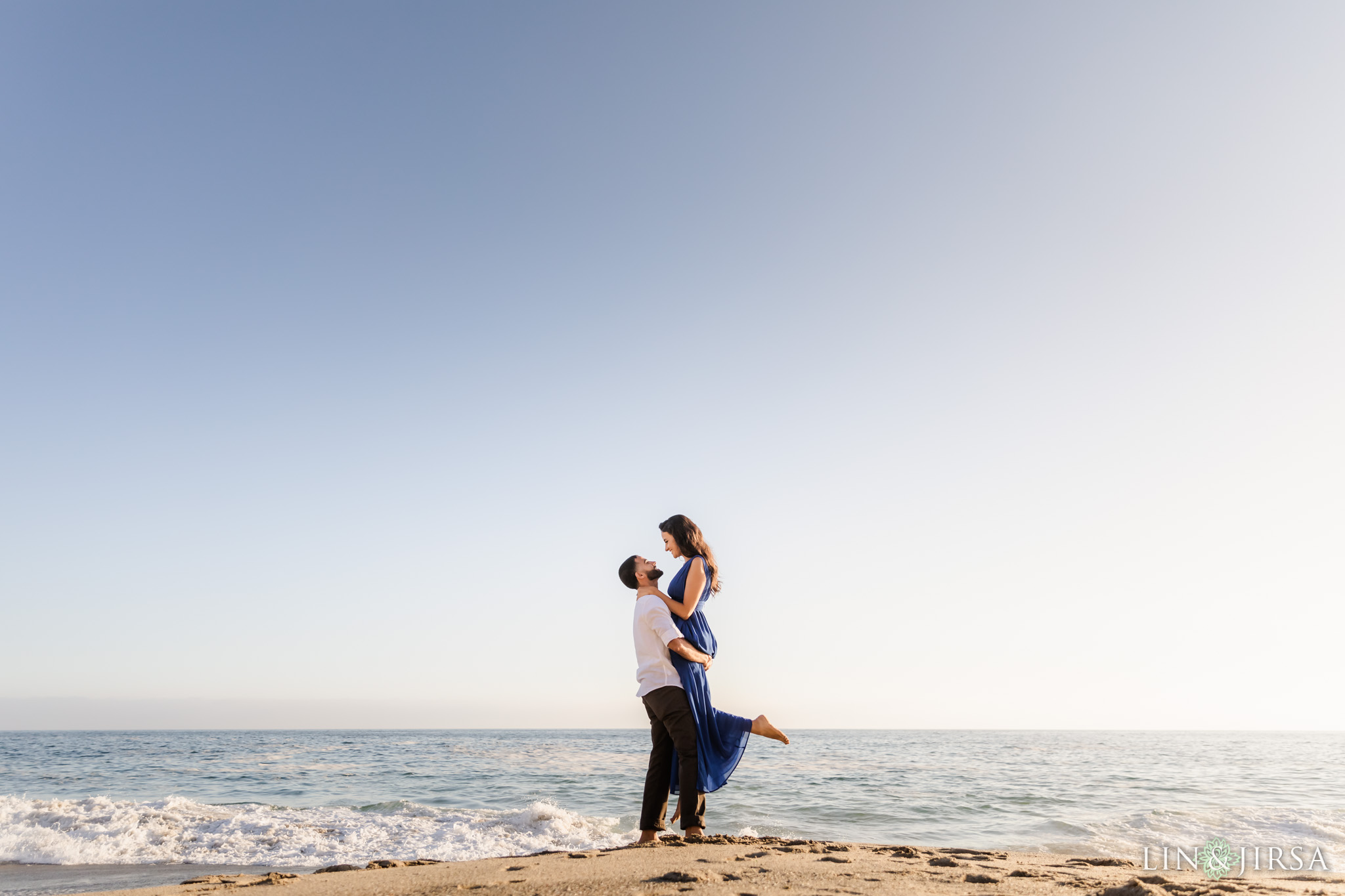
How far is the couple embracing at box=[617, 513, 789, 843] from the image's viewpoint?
4.57m

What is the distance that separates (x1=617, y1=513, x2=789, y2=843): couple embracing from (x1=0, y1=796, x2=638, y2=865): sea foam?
3.77m

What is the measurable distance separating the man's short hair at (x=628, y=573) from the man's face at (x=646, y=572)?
20 mm

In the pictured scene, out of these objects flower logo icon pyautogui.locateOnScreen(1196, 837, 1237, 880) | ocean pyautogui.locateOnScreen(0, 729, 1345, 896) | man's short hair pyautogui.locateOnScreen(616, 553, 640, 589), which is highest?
man's short hair pyautogui.locateOnScreen(616, 553, 640, 589)

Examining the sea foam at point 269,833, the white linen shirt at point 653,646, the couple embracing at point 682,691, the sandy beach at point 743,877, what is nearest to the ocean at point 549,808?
the sea foam at point 269,833

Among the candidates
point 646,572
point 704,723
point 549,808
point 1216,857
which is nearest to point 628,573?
point 646,572

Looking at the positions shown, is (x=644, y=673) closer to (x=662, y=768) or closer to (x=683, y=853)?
(x=662, y=768)

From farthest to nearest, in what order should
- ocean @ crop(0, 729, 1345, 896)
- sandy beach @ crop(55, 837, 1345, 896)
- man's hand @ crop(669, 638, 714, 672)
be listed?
1. ocean @ crop(0, 729, 1345, 896)
2. man's hand @ crop(669, 638, 714, 672)
3. sandy beach @ crop(55, 837, 1345, 896)

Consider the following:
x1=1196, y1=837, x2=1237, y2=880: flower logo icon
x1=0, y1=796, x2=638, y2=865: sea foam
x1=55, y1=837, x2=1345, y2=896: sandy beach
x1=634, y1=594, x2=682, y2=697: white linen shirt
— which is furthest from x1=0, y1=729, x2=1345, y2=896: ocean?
x1=634, y1=594, x2=682, y2=697: white linen shirt

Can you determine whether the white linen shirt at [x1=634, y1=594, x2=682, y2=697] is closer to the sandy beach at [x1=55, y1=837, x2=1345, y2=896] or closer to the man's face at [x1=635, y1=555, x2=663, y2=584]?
the man's face at [x1=635, y1=555, x2=663, y2=584]

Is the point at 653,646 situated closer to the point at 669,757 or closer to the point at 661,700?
the point at 661,700

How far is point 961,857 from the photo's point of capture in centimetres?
468

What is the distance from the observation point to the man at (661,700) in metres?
4.55

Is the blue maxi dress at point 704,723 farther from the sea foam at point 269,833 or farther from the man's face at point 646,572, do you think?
the sea foam at point 269,833

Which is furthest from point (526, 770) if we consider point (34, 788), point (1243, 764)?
point (1243, 764)
